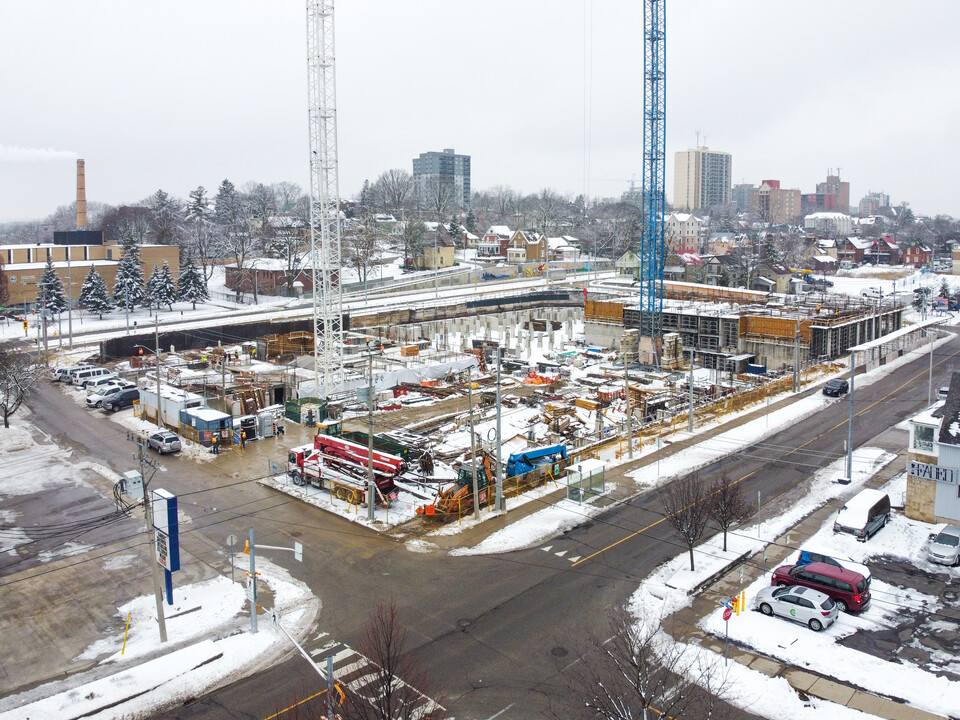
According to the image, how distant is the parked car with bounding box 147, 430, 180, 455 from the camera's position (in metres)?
29.2

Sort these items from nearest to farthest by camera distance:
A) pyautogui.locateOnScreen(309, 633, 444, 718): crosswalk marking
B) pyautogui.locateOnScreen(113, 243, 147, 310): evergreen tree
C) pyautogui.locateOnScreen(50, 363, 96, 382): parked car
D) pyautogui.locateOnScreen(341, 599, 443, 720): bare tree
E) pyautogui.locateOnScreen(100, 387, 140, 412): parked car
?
pyautogui.locateOnScreen(341, 599, 443, 720): bare tree
pyautogui.locateOnScreen(309, 633, 444, 718): crosswalk marking
pyautogui.locateOnScreen(100, 387, 140, 412): parked car
pyautogui.locateOnScreen(50, 363, 96, 382): parked car
pyautogui.locateOnScreen(113, 243, 147, 310): evergreen tree

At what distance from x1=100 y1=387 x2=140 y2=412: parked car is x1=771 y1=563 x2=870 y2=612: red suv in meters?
29.5

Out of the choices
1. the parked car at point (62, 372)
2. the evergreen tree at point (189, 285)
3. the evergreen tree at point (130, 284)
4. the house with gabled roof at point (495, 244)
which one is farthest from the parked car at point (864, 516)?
the house with gabled roof at point (495, 244)

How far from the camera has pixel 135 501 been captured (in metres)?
24.2

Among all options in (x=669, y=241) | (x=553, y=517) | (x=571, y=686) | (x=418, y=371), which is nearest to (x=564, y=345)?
(x=418, y=371)

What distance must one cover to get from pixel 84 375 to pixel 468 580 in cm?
3092

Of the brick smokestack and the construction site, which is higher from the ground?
the brick smokestack

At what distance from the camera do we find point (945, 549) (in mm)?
19359

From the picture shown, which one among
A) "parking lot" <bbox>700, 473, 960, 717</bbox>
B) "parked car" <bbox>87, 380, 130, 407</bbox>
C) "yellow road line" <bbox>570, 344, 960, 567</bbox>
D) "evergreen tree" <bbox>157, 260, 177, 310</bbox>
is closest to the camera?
"parking lot" <bbox>700, 473, 960, 717</bbox>

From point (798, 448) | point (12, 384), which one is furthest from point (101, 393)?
point (798, 448)

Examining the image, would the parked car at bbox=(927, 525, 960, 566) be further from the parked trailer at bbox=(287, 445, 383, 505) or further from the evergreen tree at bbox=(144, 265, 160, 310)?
the evergreen tree at bbox=(144, 265, 160, 310)

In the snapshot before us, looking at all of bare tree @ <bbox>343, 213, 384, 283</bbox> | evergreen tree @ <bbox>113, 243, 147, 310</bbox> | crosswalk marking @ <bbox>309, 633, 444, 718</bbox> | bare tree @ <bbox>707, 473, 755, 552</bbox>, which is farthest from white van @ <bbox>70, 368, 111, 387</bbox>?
bare tree @ <bbox>343, 213, 384, 283</bbox>

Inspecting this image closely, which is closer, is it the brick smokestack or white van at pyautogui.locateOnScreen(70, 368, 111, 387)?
white van at pyautogui.locateOnScreen(70, 368, 111, 387)

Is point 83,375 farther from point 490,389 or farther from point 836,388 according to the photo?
point 836,388
